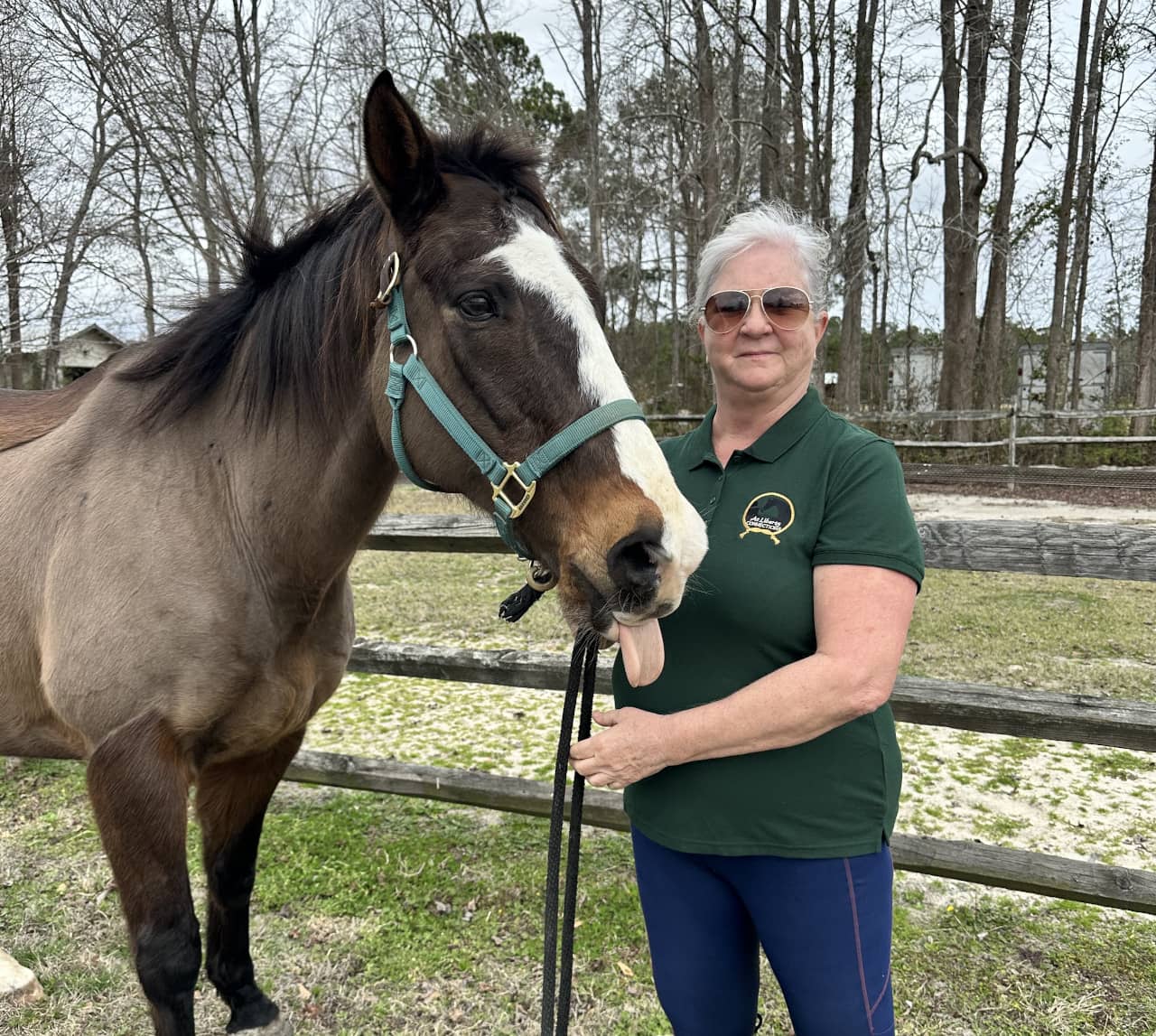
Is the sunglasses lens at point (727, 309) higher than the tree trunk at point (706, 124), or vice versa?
the tree trunk at point (706, 124)

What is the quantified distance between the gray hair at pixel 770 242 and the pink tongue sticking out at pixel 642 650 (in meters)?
0.77

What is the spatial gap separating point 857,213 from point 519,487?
42.4 ft

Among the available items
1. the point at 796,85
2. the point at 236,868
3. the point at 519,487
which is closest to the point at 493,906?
the point at 236,868

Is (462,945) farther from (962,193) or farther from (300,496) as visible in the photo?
(962,193)

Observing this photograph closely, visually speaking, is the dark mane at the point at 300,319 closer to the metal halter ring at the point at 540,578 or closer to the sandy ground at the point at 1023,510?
the metal halter ring at the point at 540,578

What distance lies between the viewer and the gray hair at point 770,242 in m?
1.64

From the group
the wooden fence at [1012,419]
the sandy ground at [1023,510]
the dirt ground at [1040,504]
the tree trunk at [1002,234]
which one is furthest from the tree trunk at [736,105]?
the dirt ground at [1040,504]

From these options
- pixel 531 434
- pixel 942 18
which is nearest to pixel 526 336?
pixel 531 434

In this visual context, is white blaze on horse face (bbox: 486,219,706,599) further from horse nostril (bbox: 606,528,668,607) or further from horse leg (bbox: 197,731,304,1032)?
horse leg (bbox: 197,731,304,1032)

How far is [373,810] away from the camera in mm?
3820

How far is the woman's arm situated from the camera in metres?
1.37

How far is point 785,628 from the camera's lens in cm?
148

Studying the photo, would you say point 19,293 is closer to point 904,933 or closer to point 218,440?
point 218,440

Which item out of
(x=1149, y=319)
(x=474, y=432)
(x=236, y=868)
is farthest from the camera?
(x=1149, y=319)
